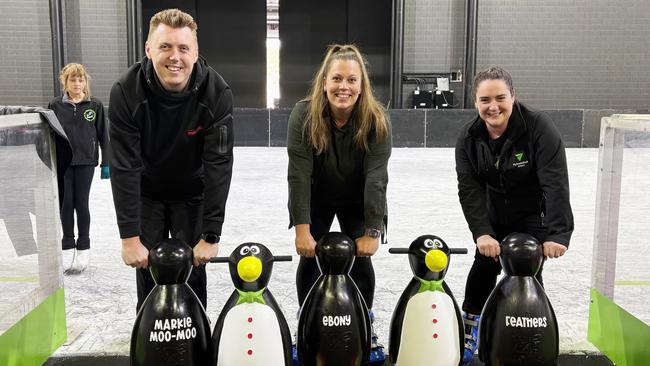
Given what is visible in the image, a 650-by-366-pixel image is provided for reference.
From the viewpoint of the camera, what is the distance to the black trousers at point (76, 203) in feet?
13.4

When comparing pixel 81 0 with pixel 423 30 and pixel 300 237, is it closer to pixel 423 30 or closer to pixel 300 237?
pixel 423 30

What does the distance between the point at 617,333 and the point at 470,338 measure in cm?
68

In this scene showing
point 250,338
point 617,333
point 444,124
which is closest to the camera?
point 250,338

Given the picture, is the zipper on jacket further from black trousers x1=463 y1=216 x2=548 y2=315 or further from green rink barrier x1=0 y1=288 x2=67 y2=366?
black trousers x1=463 y1=216 x2=548 y2=315

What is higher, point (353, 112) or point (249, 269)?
point (353, 112)

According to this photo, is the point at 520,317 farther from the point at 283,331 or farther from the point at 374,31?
the point at 374,31

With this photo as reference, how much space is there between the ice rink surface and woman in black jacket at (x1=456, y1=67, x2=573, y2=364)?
0.62m

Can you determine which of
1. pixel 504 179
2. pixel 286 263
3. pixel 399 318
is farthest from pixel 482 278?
pixel 286 263

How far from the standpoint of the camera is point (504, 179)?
2621mm

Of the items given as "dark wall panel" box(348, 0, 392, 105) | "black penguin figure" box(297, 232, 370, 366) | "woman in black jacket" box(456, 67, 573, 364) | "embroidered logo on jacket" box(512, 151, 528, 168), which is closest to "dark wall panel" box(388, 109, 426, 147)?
"dark wall panel" box(348, 0, 392, 105)

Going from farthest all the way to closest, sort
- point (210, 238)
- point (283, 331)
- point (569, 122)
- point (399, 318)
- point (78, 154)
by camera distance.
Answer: point (569, 122) → point (78, 154) → point (210, 238) → point (399, 318) → point (283, 331)

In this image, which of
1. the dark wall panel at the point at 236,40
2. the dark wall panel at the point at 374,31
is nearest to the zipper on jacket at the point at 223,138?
the dark wall panel at the point at 374,31

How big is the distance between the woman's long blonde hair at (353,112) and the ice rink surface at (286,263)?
1052 millimetres

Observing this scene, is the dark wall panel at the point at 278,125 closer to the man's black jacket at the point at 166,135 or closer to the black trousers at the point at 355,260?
the black trousers at the point at 355,260
